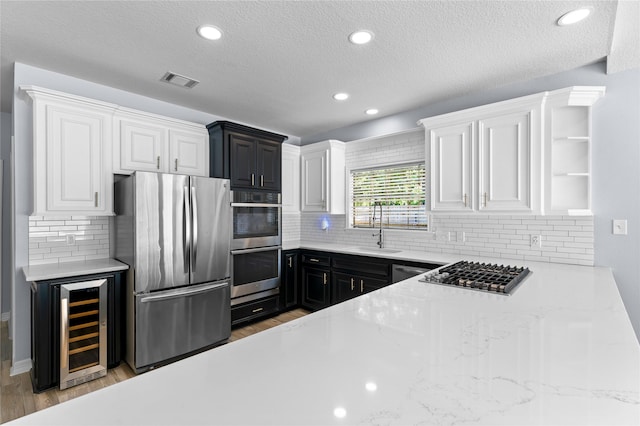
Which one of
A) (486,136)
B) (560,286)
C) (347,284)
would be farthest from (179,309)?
(486,136)

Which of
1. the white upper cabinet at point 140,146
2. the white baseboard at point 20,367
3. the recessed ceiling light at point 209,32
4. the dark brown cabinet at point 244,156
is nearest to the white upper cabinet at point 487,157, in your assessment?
the dark brown cabinet at point 244,156

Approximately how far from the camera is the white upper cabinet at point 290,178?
4578 mm

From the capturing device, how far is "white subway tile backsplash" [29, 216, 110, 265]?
2783 mm

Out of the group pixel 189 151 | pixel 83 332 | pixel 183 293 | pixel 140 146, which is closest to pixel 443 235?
pixel 183 293

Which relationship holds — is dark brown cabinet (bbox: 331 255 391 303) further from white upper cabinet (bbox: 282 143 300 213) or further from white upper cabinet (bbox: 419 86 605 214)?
white upper cabinet (bbox: 282 143 300 213)

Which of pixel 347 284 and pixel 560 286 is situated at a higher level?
pixel 560 286

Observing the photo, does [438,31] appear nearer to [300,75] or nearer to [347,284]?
[300,75]

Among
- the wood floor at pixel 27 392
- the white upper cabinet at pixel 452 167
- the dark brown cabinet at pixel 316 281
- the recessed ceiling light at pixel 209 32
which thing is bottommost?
the wood floor at pixel 27 392

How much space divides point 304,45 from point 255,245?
2.26m

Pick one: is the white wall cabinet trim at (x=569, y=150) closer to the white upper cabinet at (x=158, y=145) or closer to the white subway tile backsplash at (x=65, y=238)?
the white upper cabinet at (x=158, y=145)

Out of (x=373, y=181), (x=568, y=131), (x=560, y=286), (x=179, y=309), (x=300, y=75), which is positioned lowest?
(x=179, y=309)

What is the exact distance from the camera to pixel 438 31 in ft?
7.09

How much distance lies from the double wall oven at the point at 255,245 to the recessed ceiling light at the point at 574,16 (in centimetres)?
306

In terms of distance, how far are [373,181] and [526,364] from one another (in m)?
3.56
